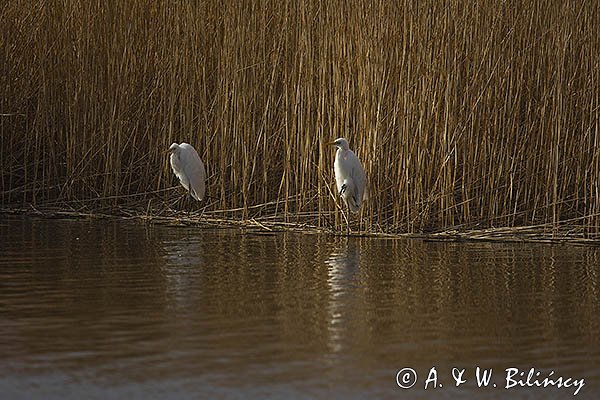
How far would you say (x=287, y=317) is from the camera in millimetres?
4910

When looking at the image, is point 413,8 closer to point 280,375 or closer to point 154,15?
point 154,15

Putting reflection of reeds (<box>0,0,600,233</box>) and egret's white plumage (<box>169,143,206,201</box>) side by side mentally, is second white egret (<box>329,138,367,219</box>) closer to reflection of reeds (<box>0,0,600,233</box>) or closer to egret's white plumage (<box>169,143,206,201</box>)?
reflection of reeds (<box>0,0,600,233</box>)

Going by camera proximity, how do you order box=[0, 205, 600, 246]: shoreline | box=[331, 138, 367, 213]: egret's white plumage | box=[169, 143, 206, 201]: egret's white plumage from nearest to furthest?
box=[0, 205, 600, 246]: shoreline, box=[331, 138, 367, 213]: egret's white plumage, box=[169, 143, 206, 201]: egret's white plumage

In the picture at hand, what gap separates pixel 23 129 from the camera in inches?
377

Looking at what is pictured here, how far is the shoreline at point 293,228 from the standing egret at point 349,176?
0.24m

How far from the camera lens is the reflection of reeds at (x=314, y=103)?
300 inches

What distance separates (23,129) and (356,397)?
6.56 metres

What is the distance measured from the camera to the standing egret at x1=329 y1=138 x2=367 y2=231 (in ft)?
25.0

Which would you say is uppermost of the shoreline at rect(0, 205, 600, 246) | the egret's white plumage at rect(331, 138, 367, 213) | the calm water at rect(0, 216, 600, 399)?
the egret's white plumage at rect(331, 138, 367, 213)

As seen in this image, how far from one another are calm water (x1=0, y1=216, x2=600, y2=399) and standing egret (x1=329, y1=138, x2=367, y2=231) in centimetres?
29

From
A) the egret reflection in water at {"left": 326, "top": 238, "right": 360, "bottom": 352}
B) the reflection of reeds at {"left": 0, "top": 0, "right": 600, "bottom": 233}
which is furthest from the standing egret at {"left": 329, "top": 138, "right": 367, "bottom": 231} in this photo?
the egret reflection in water at {"left": 326, "top": 238, "right": 360, "bottom": 352}

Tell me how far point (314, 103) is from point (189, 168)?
0.96m

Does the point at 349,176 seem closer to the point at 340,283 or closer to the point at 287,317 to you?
the point at 340,283

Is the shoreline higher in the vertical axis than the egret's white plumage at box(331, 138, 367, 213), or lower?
lower
